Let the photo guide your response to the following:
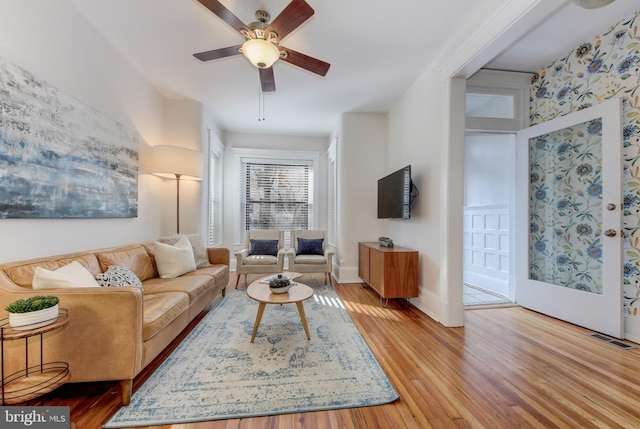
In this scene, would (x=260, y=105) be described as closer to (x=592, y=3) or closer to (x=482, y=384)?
(x=592, y=3)

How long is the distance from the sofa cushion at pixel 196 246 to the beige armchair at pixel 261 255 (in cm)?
56

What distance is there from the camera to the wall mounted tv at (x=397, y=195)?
3.05 metres

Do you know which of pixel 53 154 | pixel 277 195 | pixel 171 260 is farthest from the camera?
pixel 277 195

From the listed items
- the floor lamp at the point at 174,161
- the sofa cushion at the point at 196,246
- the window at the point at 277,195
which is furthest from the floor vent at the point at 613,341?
the floor lamp at the point at 174,161

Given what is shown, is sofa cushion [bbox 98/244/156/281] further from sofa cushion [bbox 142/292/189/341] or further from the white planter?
the white planter

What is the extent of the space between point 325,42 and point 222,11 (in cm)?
109

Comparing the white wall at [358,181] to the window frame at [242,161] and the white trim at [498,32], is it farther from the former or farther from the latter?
the white trim at [498,32]

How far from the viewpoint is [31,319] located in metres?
1.18

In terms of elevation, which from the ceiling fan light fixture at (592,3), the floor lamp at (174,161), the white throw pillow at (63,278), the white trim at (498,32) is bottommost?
the white throw pillow at (63,278)

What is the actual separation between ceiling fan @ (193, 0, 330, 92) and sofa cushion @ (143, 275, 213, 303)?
1.99 meters

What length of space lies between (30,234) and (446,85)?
3.64m

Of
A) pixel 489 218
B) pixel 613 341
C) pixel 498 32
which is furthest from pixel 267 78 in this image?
pixel 613 341

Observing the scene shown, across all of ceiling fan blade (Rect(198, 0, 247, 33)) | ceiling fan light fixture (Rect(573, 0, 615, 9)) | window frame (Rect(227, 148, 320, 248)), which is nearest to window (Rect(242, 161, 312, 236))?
window frame (Rect(227, 148, 320, 248))

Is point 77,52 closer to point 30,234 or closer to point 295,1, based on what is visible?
point 30,234
